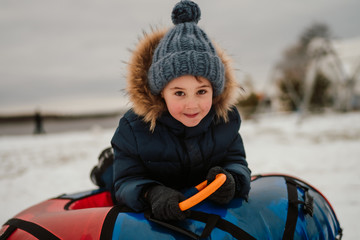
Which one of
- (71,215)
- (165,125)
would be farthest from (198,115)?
(71,215)

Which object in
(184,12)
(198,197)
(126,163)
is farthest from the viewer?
(184,12)

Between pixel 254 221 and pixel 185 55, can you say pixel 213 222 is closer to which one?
pixel 254 221

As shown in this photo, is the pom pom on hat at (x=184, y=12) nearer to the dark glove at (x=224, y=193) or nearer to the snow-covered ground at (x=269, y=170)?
the dark glove at (x=224, y=193)

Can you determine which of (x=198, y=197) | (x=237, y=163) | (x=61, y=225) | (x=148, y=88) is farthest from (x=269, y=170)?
(x=61, y=225)

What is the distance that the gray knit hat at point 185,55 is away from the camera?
136 cm

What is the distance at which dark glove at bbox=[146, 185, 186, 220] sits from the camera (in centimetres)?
106

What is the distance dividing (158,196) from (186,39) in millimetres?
877

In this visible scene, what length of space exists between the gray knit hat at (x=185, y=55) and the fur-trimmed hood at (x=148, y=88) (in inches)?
2.6

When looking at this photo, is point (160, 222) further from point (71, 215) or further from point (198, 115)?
point (198, 115)

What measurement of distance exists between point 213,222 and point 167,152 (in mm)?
526

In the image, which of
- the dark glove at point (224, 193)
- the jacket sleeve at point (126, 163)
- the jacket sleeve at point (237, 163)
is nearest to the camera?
the dark glove at point (224, 193)

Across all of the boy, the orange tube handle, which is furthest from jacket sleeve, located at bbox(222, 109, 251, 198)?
the orange tube handle

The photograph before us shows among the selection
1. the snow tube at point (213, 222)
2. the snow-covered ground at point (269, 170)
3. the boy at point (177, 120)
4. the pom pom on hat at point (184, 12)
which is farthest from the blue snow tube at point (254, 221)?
the pom pom on hat at point (184, 12)

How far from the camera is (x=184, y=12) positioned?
157 cm
